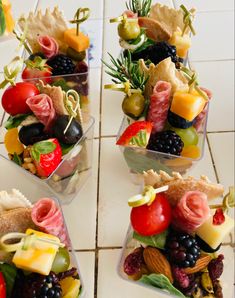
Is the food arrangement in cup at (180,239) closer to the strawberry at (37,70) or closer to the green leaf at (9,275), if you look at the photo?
the green leaf at (9,275)

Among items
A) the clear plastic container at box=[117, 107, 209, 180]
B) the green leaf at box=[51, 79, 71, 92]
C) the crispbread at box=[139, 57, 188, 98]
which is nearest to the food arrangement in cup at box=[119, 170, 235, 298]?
the clear plastic container at box=[117, 107, 209, 180]

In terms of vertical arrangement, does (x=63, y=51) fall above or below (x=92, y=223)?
above

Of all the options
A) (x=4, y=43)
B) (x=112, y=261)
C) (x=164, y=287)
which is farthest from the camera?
(x=4, y=43)

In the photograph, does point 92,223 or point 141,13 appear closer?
point 92,223

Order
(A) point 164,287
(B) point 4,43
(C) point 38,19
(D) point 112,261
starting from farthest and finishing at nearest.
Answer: (B) point 4,43 → (C) point 38,19 → (D) point 112,261 → (A) point 164,287

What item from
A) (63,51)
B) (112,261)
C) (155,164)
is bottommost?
(112,261)

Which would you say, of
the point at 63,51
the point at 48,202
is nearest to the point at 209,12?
the point at 63,51

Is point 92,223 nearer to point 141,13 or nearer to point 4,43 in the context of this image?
point 141,13
